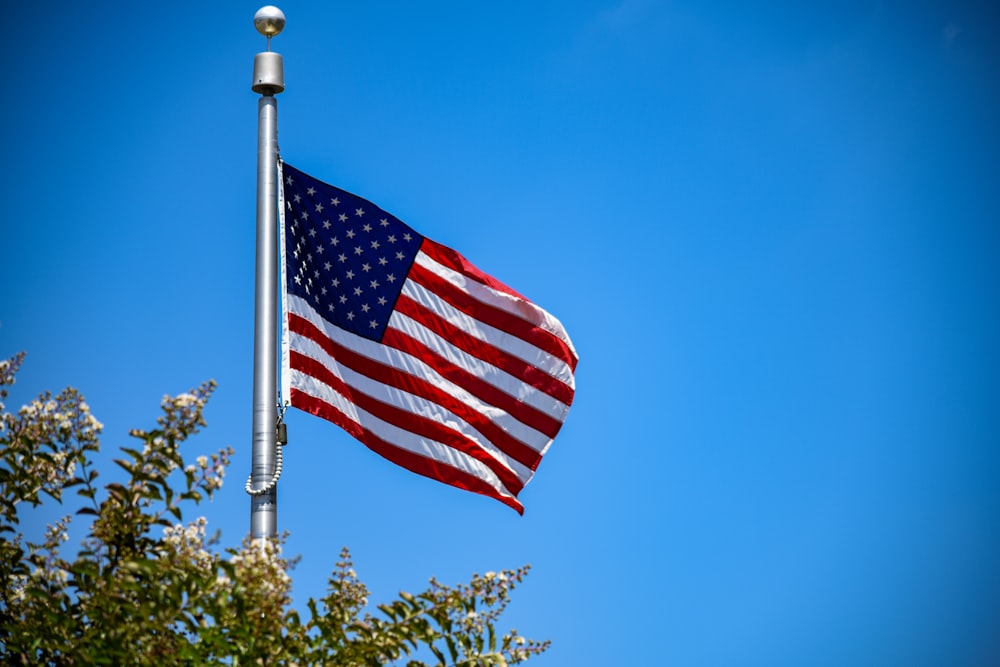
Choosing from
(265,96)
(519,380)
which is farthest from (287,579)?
(519,380)

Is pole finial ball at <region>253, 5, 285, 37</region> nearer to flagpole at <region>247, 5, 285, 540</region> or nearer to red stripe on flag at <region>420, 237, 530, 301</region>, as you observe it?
flagpole at <region>247, 5, 285, 540</region>

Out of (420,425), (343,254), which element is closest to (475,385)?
(420,425)

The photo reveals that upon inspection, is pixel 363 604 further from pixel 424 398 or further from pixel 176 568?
pixel 424 398

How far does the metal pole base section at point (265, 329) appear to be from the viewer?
10.5m

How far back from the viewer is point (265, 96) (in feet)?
39.5

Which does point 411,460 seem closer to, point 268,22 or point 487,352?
point 487,352

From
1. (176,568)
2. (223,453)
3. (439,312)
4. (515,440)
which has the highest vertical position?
(439,312)

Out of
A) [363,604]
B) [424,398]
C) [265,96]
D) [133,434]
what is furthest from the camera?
[424,398]

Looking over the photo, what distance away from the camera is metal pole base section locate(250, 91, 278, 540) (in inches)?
413

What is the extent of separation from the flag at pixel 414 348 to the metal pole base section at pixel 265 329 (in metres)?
0.74

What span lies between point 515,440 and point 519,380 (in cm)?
71

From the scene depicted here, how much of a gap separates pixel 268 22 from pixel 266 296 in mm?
3018

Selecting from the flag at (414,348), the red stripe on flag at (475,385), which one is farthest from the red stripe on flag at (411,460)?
the red stripe on flag at (475,385)

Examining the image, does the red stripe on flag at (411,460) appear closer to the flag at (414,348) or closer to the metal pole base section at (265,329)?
the flag at (414,348)
